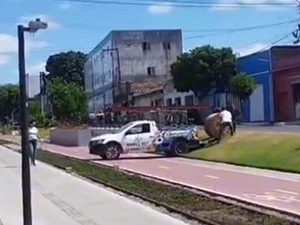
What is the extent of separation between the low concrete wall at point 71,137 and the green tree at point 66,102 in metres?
23.5

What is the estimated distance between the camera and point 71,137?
197 ft

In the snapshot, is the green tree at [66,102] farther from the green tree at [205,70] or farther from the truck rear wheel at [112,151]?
the truck rear wheel at [112,151]

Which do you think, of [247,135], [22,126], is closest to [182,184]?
[22,126]

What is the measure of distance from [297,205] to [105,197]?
17.7 ft

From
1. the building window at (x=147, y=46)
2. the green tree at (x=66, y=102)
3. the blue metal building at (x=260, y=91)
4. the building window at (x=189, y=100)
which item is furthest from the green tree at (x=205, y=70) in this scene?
the building window at (x=147, y=46)

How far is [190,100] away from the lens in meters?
76.9

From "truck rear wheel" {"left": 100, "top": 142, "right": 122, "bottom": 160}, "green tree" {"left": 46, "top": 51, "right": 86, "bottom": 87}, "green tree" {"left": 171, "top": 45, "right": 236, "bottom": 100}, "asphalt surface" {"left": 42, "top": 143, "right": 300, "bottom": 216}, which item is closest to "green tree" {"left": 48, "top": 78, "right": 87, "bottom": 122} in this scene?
"green tree" {"left": 171, "top": 45, "right": 236, "bottom": 100}

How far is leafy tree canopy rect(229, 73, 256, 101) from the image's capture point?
61375 millimetres

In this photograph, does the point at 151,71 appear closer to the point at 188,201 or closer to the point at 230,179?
the point at 230,179

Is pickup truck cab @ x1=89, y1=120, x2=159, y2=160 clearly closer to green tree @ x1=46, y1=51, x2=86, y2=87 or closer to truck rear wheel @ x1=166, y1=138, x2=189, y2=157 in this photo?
truck rear wheel @ x1=166, y1=138, x2=189, y2=157

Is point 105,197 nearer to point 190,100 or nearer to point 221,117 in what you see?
point 221,117

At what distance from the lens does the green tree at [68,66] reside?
141500 millimetres

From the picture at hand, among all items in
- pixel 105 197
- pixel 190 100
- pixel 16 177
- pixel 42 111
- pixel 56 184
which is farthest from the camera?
pixel 42 111

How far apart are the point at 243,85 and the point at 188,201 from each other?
44361mm
